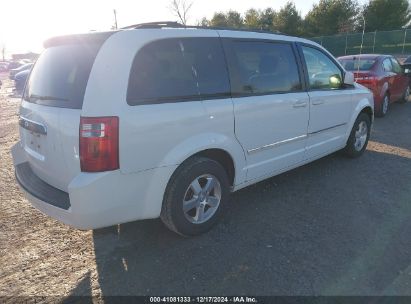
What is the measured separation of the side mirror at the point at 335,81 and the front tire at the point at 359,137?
84 cm

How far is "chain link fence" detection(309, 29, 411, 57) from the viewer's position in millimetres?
32656

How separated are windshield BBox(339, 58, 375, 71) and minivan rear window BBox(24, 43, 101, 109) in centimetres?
738

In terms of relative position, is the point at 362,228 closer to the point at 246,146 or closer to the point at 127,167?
the point at 246,146

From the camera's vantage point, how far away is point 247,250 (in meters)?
3.28

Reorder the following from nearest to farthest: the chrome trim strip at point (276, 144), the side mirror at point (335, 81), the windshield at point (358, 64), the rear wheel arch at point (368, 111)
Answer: the chrome trim strip at point (276, 144) → the side mirror at point (335, 81) → the rear wheel arch at point (368, 111) → the windshield at point (358, 64)

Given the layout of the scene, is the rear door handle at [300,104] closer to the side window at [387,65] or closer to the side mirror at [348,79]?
the side mirror at [348,79]

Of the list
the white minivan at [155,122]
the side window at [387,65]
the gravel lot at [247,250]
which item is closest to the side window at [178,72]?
the white minivan at [155,122]

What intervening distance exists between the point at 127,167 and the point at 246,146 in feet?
4.53

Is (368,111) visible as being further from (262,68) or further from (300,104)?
Answer: (262,68)

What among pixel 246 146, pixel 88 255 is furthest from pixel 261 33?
pixel 88 255

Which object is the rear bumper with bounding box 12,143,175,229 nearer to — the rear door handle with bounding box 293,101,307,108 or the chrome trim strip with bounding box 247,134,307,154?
the chrome trim strip with bounding box 247,134,307,154

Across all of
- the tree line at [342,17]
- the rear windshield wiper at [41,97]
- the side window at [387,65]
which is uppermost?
the tree line at [342,17]

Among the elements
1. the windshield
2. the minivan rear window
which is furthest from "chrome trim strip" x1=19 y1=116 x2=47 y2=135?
the windshield

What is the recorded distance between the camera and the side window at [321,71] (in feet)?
15.0
